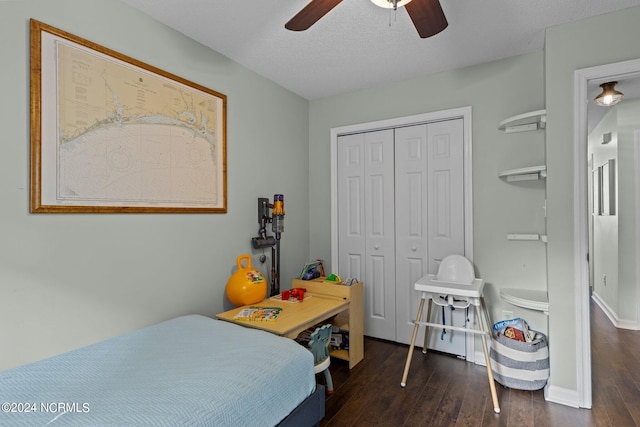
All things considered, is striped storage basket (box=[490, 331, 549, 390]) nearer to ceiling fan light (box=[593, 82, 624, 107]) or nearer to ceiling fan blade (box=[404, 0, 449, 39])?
ceiling fan light (box=[593, 82, 624, 107])

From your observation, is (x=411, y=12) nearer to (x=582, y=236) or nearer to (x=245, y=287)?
(x=582, y=236)

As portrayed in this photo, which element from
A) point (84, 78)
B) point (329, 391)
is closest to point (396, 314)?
point (329, 391)

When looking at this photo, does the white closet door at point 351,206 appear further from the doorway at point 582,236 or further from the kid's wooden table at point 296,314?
the doorway at point 582,236

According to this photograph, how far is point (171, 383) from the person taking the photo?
52.3 inches

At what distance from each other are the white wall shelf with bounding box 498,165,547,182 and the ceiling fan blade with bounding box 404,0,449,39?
1261 mm

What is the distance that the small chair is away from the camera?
6.99 ft

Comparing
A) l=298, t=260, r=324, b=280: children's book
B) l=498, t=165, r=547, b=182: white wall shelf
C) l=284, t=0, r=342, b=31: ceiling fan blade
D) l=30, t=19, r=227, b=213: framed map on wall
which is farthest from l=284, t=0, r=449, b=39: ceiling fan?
l=298, t=260, r=324, b=280: children's book

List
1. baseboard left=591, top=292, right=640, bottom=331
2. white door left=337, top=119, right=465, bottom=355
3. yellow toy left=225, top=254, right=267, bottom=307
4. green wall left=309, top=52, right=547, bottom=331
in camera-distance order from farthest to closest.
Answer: baseboard left=591, top=292, right=640, bottom=331
white door left=337, top=119, right=465, bottom=355
green wall left=309, top=52, right=547, bottom=331
yellow toy left=225, top=254, right=267, bottom=307

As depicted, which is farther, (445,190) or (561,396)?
(445,190)

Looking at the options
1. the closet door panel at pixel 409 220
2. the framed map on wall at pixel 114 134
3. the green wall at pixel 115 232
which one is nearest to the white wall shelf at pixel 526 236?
the closet door panel at pixel 409 220

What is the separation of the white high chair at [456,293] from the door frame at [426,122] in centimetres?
16

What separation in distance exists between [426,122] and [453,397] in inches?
86.4

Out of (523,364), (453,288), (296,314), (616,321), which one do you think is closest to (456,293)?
(453,288)

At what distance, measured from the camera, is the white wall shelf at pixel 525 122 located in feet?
7.61
